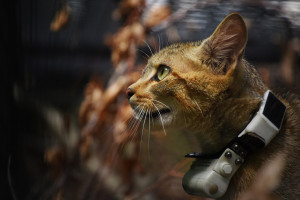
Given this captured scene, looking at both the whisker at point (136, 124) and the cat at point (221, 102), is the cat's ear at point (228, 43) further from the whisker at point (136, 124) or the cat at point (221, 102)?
the whisker at point (136, 124)

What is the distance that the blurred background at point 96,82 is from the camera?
0.84m

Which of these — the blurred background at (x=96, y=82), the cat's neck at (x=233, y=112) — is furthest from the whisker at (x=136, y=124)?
the cat's neck at (x=233, y=112)

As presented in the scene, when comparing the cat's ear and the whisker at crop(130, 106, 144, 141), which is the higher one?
the cat's ear

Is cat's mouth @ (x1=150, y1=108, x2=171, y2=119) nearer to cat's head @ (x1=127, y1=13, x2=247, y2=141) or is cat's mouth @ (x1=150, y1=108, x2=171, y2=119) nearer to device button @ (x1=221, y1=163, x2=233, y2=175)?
cat's head @ (x1=127, y1=13, x2=247, y2=141)

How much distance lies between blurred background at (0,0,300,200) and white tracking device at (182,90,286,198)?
4.4 inches

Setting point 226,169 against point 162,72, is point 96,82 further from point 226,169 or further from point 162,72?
point 226,169

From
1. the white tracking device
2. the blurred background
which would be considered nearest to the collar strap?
the white tracking device

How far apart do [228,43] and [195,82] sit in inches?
3.9

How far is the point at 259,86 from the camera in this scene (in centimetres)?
75

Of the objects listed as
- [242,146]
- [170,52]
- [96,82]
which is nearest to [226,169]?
[242,146]

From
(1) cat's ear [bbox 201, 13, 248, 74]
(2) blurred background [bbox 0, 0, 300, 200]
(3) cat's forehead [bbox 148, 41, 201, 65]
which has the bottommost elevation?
(2) blurred background [bbox 0, 0, 300, 200]

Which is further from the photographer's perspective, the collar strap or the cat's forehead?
the cat's forehead

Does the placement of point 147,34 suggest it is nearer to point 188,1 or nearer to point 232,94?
point 188,1

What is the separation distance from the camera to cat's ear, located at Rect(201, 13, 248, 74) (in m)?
0.71
